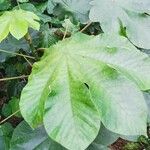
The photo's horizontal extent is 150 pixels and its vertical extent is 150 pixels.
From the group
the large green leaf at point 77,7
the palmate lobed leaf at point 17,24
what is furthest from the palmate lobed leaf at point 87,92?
the large green leaf at point 77,7

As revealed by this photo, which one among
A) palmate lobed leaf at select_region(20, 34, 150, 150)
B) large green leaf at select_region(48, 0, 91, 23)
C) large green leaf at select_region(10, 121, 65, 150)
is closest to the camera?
palmate lobed leaf at select_region(20, 34, 150, 150)

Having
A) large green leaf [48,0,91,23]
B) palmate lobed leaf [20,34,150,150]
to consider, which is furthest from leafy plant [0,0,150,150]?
large green leaf [48,0,91,23]

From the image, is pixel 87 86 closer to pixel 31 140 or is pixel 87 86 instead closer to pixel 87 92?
pixel 87 92

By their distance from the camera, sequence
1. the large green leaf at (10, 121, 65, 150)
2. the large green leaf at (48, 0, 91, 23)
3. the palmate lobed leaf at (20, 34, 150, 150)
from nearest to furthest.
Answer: the palmate lobed leaf at (20, 34, 150, 150) → the large green leaf at (10, 121, 65, 150) → the large green leaf at (48, 0, 91, 23)

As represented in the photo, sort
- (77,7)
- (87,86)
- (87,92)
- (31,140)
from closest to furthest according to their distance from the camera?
(87,92)
(87,86)
(31,140)
(77,7)

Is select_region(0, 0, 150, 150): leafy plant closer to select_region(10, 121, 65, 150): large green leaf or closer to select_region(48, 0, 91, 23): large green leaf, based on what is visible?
select_region(10, 121, 65, 150): large green leaf

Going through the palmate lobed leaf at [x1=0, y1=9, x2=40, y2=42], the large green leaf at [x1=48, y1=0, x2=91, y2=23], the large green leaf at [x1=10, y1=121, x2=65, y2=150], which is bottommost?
the large green leaf at [x1=10, y1=121, x2=65, y2=150]

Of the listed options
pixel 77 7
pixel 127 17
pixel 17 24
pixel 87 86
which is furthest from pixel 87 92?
pixel 77 7
